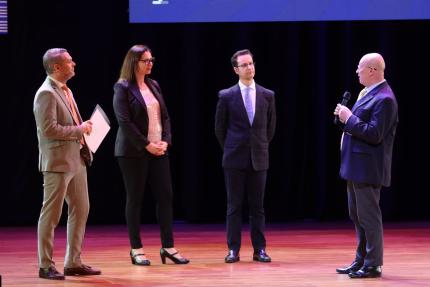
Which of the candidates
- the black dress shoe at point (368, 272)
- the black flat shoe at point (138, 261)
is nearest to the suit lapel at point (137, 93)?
the black flat shoe at point (138, 261)

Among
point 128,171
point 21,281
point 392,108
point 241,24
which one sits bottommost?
point 21,281

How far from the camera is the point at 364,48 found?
778 centimetres

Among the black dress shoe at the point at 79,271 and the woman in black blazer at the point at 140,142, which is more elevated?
the woman in black blazer at the point at 140,142

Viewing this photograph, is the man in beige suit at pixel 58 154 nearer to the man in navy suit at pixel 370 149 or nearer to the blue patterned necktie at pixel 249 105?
the blue patterned necktie at pixel 249 105

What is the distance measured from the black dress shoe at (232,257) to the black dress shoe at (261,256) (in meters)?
0.13

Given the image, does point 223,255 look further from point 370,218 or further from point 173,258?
point 370,218

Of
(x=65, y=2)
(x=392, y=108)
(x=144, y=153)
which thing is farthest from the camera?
(x=65, y=2)

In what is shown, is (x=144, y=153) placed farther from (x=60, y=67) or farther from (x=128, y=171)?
(x=60, y=67)

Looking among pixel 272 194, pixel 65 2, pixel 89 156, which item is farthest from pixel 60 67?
pixel 272 194

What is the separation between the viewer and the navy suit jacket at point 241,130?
561 cm

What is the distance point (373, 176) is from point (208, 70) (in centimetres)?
316

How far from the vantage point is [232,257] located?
221 inches

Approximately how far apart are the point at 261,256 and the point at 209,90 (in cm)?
249

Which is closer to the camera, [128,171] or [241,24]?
[128,171]
